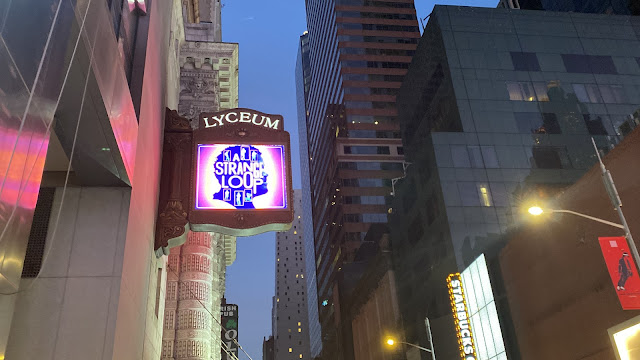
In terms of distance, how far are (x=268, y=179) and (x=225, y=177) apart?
1.29 meters

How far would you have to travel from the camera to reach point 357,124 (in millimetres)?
122375

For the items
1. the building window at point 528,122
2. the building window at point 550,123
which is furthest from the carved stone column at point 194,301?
the building window at point 550,123

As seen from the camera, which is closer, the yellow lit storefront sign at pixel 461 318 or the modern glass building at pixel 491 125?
the yellow lit storefront sign at pixel 461 318

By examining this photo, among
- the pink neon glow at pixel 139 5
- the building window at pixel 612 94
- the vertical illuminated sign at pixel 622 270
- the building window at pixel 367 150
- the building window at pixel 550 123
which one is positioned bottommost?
the vertical illuminated sign at pixel 622 270

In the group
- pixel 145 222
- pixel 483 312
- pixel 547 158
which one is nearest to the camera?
pixel 145 222

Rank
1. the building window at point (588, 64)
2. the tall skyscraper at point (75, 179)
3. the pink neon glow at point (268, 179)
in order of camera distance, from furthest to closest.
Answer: the building window at point (588, 64) → the pink neon glow at point (268, 179) → the tall skyscraper at point (75, 179)

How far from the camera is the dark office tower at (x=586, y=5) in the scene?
200ft

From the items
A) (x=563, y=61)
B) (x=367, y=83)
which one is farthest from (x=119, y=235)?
(x=367, y=83)

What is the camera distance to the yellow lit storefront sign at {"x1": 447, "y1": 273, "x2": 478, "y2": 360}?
34562 mm

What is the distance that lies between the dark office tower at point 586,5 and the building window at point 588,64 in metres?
13.8

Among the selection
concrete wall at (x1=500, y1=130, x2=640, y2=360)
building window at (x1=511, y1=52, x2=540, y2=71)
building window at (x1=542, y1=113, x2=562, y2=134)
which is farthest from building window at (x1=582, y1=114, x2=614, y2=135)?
concrete wall at (x1=500, y1=130, x2=640, y2=360)

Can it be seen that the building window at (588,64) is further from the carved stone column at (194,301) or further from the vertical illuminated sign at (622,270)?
the carved stone column at (194,301)

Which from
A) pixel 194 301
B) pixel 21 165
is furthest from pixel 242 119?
pixel 194 301

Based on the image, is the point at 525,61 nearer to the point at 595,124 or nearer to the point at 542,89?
the point at 542,89
